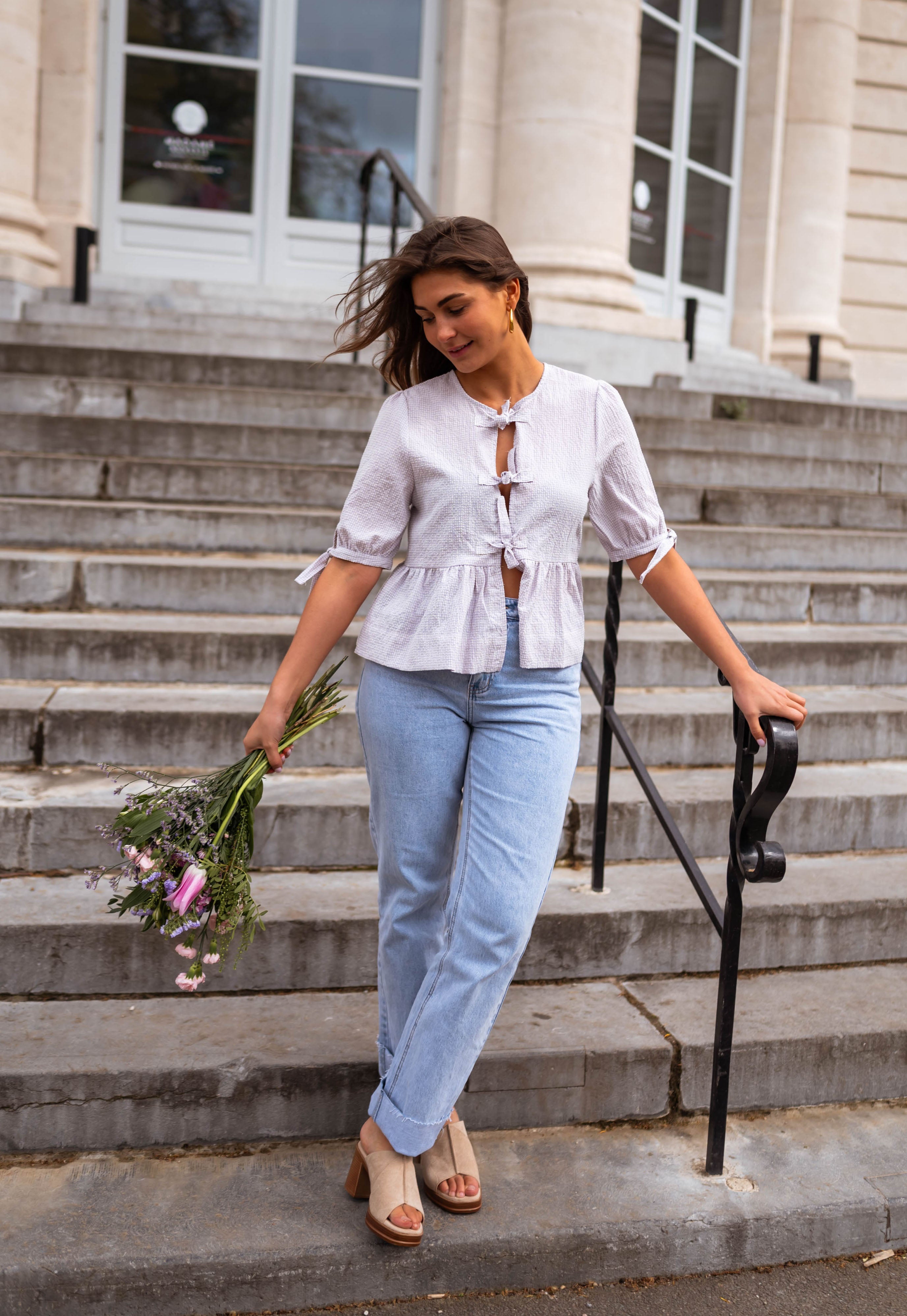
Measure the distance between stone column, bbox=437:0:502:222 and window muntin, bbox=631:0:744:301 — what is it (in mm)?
1640

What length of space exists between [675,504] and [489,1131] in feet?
12.2

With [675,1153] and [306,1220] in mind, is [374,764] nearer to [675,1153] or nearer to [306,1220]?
[306,1220]

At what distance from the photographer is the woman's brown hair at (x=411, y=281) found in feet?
6.81

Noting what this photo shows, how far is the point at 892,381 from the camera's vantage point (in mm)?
11688

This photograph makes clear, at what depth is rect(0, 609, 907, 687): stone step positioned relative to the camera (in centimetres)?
408

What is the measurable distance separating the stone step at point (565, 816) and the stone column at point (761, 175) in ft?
25.4

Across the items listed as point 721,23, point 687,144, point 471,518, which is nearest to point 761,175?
point 687,144

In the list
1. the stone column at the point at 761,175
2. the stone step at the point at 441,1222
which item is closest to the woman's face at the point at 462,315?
the stone step at the point at 441,1222

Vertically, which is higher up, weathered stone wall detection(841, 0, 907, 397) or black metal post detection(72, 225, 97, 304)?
weathered stone wall detection(841, 0, 907, 397)

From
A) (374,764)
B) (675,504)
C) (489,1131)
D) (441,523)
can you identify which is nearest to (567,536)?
(441,523)

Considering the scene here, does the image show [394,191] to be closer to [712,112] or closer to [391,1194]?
[712,112]

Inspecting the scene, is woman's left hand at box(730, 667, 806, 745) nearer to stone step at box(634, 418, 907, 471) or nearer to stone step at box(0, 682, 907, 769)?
stone step at box(0, 682, 907, 769)

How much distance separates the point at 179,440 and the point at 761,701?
12.6ft

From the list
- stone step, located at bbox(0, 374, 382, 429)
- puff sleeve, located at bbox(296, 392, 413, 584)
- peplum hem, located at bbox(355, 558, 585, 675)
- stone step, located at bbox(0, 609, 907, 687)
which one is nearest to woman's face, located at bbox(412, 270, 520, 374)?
puff sleeve, located at bbox(296, 392, 413, 584)
